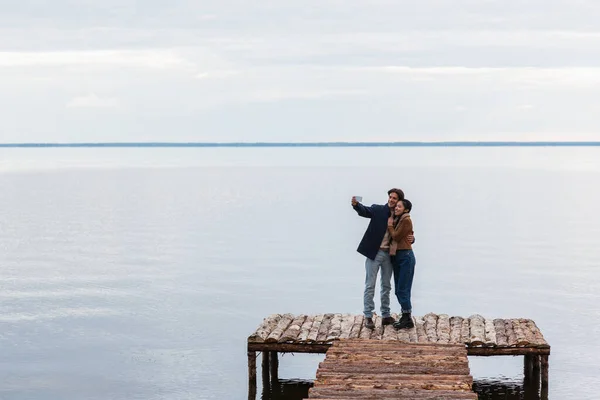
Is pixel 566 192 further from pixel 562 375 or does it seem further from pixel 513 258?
pixel 562 375

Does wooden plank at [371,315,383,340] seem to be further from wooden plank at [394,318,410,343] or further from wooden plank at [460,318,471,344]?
wooden plank at [460,318,471,344]

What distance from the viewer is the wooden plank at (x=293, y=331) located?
60.3ft

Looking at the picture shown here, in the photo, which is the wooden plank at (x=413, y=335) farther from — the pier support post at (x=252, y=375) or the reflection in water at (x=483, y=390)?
the reflection in water at (x=483, y=390)

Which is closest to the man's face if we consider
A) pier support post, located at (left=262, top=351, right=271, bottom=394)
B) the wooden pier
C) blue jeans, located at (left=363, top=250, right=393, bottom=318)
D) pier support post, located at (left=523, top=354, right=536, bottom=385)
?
blue jeans, located at (left=363, top=250, right=393, bottom=318)

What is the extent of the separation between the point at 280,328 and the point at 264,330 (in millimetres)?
355

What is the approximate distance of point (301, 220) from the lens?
6994 centimetres

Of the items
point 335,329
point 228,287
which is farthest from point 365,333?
point 228,287

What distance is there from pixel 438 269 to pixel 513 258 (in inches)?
252

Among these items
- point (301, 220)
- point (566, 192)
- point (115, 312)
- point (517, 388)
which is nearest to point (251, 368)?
point (517, 388)

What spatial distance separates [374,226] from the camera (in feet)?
59.2

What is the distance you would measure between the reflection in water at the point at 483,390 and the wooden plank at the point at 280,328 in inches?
83.5

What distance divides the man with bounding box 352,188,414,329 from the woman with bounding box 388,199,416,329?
0.38ft

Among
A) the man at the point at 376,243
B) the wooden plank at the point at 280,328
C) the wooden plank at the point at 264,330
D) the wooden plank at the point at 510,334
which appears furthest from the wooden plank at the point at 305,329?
the wooden plank at the point at 510,334

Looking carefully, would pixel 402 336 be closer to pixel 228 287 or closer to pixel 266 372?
pixel 266 372
